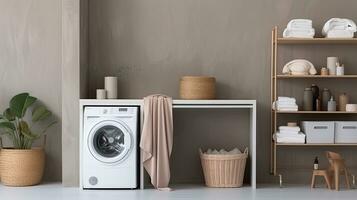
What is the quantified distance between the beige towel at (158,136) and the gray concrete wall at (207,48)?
58cm

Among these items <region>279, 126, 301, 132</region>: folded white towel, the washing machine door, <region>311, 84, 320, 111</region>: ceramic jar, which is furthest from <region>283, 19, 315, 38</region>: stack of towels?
the washing machine door

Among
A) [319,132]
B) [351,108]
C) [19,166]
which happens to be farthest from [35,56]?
[351,108]

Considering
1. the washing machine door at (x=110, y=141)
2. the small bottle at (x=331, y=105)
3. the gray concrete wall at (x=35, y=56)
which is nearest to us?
the washing machine door at (x=110, y=141)

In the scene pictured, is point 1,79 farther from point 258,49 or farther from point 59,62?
point 258,49

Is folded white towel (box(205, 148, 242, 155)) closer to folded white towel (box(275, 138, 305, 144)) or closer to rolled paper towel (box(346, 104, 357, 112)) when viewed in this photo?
folded white towel (box(275, 138, 305, 144))

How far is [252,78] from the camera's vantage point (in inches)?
250

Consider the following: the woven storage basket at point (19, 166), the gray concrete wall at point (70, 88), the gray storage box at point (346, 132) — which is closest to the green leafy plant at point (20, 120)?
the woven storage basket at point (19, 166)

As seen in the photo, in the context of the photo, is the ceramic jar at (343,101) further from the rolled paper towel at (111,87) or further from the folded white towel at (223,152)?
the rolled paper towel at (111,87)

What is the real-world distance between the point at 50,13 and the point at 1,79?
86 centimetres

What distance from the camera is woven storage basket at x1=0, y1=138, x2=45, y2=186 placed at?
591cm

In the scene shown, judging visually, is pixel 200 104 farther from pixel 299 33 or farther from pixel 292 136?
pixel 299 33

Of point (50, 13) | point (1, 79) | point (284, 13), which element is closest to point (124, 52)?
point (50, 13)

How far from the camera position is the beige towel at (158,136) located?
18.7 feet

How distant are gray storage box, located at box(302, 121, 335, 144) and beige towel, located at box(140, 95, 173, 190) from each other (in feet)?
4.56
